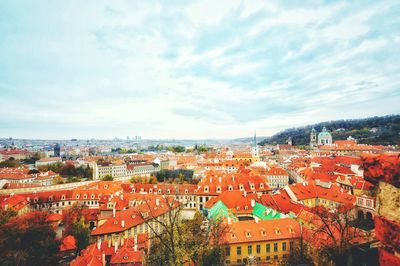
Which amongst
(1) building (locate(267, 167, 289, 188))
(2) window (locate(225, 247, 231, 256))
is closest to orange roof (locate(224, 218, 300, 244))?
(2) window (locate(225, 247, 231, 256))

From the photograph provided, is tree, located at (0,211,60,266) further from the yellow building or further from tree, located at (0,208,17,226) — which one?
the yellow building

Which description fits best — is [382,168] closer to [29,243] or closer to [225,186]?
[29,243]

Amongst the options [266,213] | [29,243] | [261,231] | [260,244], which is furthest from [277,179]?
[29,243]

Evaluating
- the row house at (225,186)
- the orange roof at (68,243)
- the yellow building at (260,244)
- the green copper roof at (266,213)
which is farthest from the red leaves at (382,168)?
the row house at (225,186)

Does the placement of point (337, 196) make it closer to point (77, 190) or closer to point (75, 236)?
point (75, 236)

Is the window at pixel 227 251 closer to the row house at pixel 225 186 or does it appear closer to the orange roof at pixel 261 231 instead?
the orange roof at pixel 261 231

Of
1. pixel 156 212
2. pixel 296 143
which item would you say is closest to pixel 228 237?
pixel 156 212
